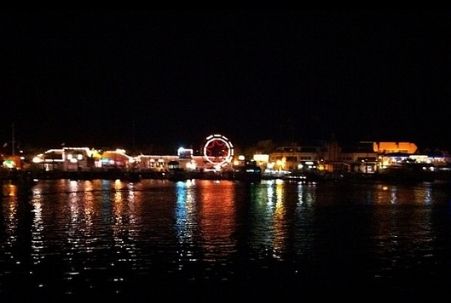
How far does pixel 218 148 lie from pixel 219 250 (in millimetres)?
37392

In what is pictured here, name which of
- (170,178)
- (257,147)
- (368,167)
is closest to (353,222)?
(170,178)

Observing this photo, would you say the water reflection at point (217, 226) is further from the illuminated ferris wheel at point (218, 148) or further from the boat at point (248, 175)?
the illuminated ferris wheel at point (218, 148)

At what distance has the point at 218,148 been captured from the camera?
164 feet

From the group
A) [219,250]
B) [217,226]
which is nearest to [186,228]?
[217,226]

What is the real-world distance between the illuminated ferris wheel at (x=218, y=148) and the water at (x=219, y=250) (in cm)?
2738

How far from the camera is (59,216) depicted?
61.1 ft

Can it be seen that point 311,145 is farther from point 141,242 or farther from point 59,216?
point 141,242

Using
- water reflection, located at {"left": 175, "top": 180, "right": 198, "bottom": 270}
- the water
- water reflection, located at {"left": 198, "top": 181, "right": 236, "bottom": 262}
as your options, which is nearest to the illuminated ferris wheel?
water reflection, located at {"left": 198, "top": 181, "right": 236, "bottom": 262}

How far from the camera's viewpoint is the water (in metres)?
9.74

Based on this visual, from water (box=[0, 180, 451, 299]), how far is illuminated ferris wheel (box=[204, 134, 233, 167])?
27.4 m

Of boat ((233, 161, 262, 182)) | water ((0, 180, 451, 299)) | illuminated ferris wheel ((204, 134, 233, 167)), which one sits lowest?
water ((0, 180, 451, 299))

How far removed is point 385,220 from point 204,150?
106 ft

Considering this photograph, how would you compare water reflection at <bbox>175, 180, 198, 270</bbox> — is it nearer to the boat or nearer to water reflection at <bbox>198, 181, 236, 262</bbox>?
water reflection at <bbox>198, 181, 236, 262</bbox>

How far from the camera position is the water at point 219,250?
9.74m
